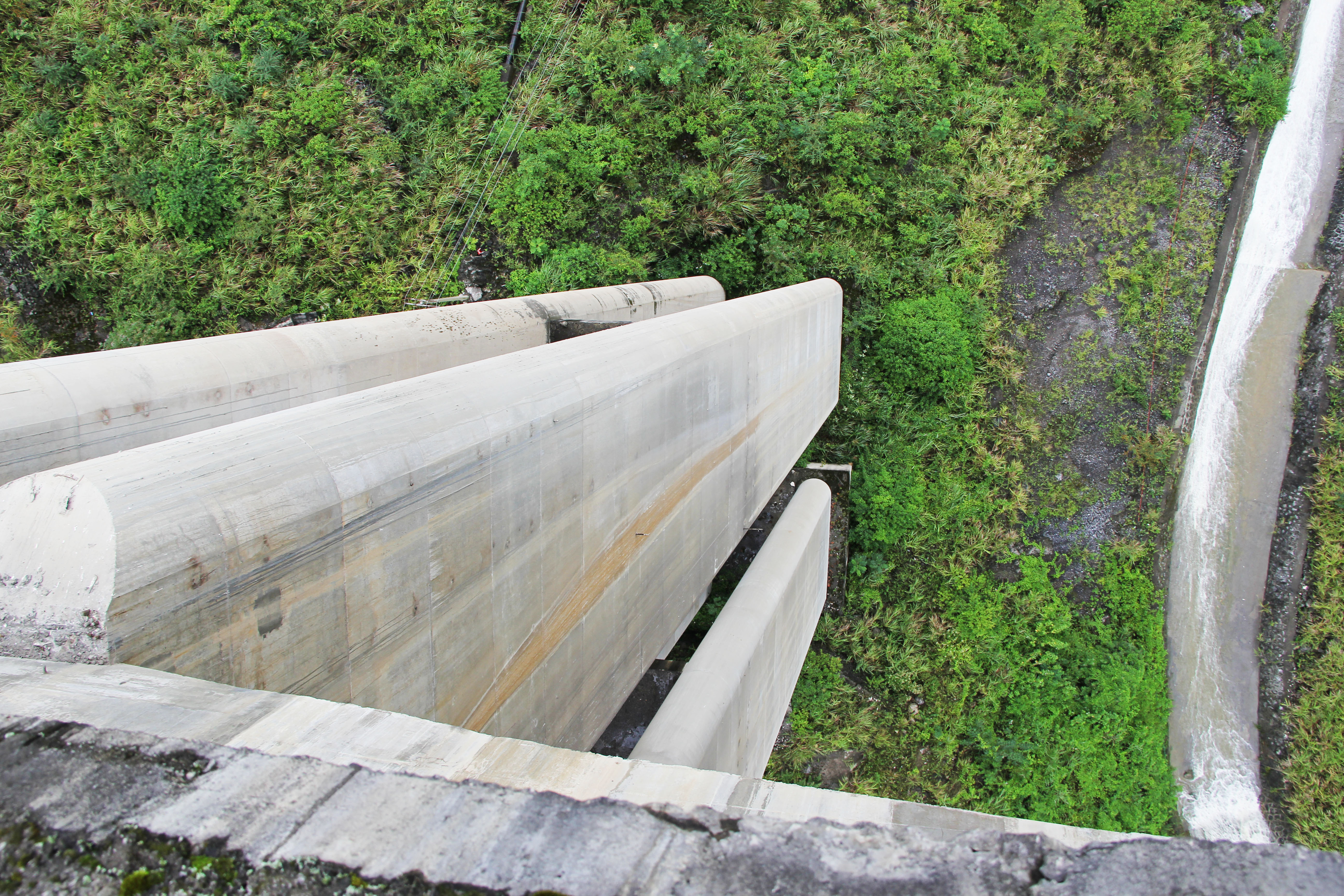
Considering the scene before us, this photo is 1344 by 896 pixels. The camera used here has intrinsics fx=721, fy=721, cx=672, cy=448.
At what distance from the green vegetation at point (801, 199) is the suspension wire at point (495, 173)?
9 centimetres

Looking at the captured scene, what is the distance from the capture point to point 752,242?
10.0 m

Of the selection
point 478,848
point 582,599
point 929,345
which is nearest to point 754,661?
point 582,599

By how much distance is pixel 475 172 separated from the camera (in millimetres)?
9945

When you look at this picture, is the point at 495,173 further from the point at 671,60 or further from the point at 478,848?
the point at 478,848

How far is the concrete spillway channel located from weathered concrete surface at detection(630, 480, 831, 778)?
533 cm

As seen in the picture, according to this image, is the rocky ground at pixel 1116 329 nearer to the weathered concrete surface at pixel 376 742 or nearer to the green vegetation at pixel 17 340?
the weathered concrete surface at pixel 376 742

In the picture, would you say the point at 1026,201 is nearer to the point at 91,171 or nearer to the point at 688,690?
the point at 688,690

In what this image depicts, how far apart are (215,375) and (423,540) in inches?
116

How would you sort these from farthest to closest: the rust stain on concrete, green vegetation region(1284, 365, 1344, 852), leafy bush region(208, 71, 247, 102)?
leafy bush region(208, 71, 247, 102) < green vegetation region(1284, 365, 1344, 852) < the rust stain on concrete

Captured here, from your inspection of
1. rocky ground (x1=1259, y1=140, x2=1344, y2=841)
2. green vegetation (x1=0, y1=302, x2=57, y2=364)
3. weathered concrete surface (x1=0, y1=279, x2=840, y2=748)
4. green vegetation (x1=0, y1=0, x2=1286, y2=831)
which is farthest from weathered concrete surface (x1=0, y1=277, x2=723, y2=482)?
rocky ground (x1=1259, y1=140, x2=1344, y2=841)

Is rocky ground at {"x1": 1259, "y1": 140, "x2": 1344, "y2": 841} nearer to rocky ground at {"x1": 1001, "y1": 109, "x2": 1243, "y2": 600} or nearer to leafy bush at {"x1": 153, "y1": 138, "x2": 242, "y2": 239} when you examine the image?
rocky ground at {"x1": 1001, "y1": 109, "x2": 1243, "y2": 600}

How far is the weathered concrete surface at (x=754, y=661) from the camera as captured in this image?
441 centimetres

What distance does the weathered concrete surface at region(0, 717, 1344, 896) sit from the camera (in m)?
1.28

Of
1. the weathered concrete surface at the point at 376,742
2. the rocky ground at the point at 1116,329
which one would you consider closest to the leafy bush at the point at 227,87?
the weathered concrete surface at the point at 376,742
